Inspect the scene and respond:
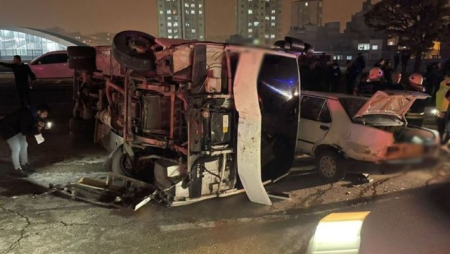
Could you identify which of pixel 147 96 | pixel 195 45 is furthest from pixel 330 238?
pixel 147 96

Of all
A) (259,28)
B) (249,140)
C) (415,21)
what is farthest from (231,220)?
(415,21)

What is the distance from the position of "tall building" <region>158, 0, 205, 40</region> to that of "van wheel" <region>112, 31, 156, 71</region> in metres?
0.65

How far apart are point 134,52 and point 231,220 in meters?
2.51

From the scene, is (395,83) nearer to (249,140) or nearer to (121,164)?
(249,140)

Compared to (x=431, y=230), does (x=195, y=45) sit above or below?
above

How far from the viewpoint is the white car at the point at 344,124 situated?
18.9 feet

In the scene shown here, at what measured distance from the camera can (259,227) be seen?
4.54 metres

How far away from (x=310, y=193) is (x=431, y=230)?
170 cm

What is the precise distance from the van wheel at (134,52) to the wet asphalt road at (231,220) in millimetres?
1864

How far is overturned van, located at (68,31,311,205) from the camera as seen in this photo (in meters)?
4.60

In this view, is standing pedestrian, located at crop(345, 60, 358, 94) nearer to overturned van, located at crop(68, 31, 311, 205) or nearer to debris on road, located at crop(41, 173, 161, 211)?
overturned van, located at crop(68, 31, 311, 205)

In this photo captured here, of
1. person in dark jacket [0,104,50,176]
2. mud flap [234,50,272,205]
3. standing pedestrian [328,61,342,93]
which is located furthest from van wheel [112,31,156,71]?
standing pedestrian [328,61,342,93]

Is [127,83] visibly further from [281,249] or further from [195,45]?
[281,249]

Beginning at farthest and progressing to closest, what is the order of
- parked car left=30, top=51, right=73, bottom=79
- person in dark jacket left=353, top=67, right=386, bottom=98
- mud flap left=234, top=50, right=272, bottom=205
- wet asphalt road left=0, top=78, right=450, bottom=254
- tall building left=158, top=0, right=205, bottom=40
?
parked car left=30, top=51, right=73, bottom=79, person in dark jacket left=353, top=67, right=386, bottom=98, tall building left=158, top=0, right=205, bottom=40, mud flap left=234, top=50, right=272, bottom=205, wet asphalt road left=0, top=78, right=450, bottom=254
